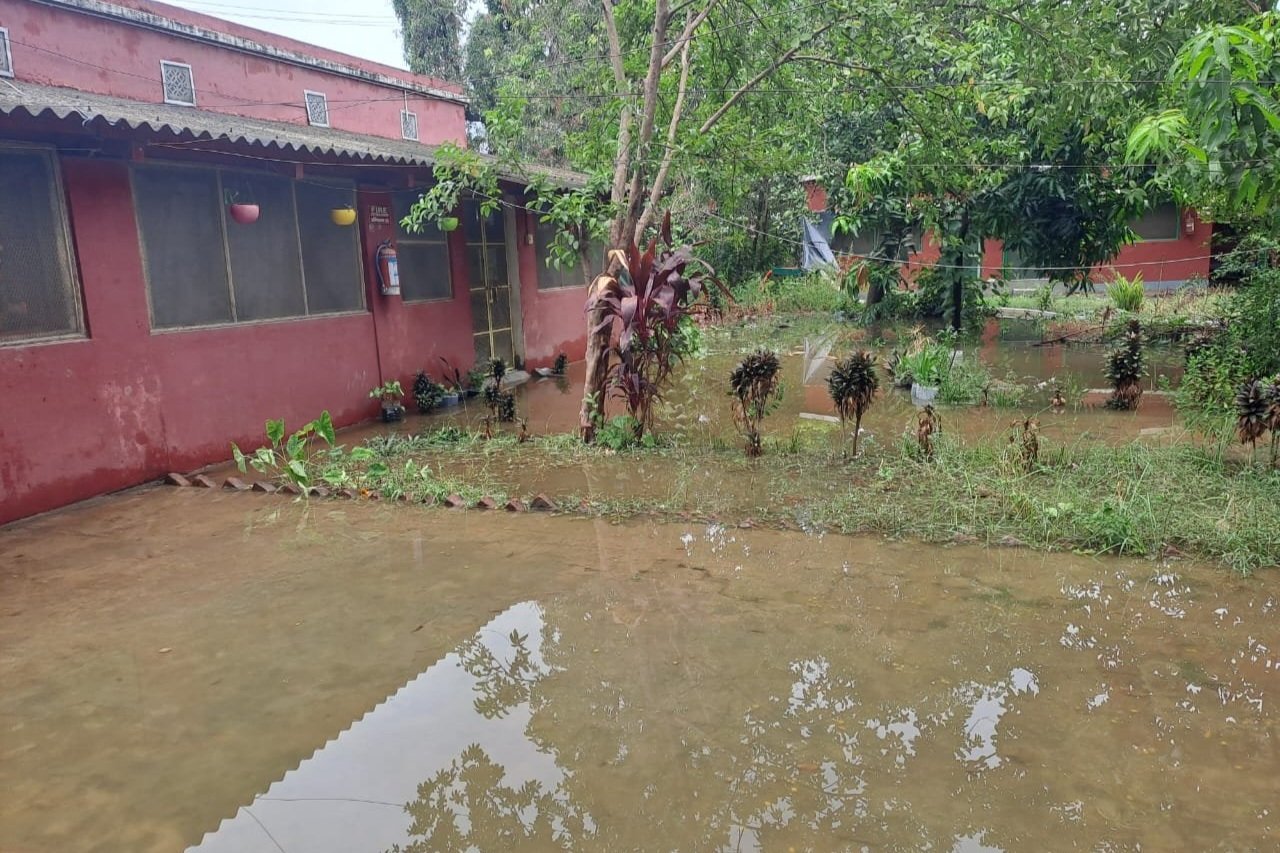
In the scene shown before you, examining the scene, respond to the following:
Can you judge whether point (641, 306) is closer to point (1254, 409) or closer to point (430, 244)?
point (430, 244)

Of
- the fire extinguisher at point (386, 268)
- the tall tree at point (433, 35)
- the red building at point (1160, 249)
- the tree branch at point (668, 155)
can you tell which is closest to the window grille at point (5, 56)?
the fire extinguisher at point (386, 268)

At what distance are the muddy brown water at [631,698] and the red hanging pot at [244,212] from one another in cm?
326

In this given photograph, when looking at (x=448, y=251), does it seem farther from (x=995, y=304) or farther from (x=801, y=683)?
(x=995, y=304)

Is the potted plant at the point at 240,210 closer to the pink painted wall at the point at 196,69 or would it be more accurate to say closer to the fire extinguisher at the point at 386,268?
the fire extinguisher at the point at 386,268

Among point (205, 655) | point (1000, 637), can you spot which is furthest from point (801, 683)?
point (205, 655)

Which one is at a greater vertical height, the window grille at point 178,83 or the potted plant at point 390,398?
the window grille at point 178,83

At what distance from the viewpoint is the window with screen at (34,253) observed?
19.4ft

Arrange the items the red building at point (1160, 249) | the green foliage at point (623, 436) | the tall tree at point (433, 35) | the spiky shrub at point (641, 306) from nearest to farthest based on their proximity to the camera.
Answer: the spiky shrub at point (641, 306)
the green foliage at point (623, 436)
the red building at point (1160, 249)
the tall tree at point (433, 35)

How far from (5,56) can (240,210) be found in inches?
187

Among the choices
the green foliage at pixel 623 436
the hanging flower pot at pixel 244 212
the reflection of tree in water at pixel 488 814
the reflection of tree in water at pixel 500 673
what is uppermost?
the hanging flower pot at pixel 244 212

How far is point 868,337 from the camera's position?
1520 cm

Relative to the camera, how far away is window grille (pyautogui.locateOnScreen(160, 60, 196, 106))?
1139cm

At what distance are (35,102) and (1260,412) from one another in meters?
8.08

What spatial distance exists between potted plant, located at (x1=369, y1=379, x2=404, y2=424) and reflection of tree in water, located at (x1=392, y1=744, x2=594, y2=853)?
673 centimetres
